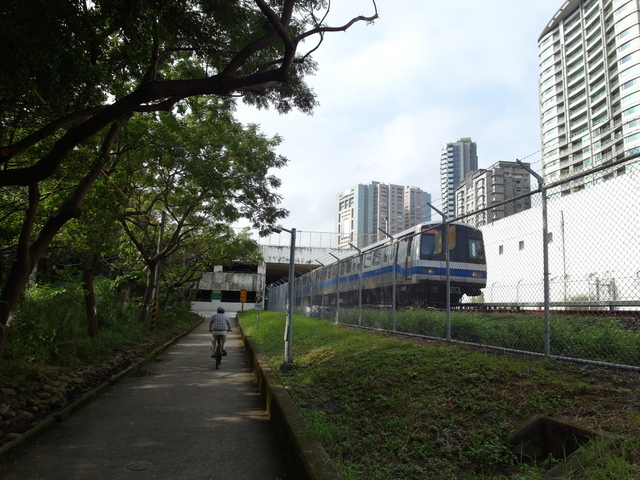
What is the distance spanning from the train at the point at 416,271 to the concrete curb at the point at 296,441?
5970mm

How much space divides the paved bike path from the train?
5618 millimetres

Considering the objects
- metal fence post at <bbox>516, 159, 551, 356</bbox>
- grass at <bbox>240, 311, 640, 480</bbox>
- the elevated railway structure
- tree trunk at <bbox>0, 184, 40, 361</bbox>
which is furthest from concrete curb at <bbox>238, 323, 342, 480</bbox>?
the elevated railway structure

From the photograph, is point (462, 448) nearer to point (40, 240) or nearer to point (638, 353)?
point (638, 353)

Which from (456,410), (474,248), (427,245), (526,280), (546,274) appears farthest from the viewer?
(526,280)

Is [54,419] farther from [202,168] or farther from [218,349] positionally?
[202,168]

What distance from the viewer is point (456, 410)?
4.21 m

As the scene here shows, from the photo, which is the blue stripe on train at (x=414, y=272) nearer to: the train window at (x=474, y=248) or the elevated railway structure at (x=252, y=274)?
the train window at (x=474, y=248)

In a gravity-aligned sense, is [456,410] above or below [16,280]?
below

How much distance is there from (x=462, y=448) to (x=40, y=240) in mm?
6139

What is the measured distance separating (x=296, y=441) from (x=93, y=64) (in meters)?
5.12

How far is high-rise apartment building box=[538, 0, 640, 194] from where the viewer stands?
167 feet

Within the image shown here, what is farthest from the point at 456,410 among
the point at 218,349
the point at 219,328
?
the point at 219,328

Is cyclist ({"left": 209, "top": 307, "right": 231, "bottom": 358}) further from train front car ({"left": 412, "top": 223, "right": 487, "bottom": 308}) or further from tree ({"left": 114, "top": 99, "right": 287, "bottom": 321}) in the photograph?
train front car ({"left": 412, "top": 223, "right": 487, "bottom": 308})

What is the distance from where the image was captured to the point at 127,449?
15.7ft
